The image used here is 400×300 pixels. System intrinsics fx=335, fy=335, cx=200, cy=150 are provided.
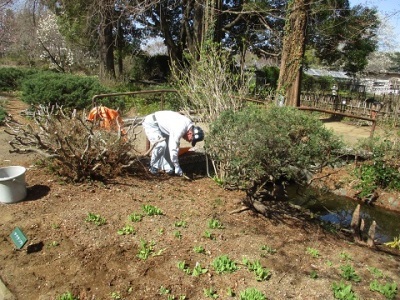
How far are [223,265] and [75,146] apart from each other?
258 cm

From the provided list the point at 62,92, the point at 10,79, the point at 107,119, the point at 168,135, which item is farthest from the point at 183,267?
the point at 10,79

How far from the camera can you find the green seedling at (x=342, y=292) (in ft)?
8.69

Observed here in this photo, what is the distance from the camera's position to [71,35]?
16.9m

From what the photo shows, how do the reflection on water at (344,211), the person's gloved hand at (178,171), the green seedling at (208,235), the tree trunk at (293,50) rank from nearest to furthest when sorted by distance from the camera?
the green seedling at (208,235)
the person's gloved hand at (178,171)
the reflection on water at (344,211)
the tree trunk at (293,50)

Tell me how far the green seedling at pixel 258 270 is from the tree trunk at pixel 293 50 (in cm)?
681

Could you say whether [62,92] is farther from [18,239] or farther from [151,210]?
[18,239]

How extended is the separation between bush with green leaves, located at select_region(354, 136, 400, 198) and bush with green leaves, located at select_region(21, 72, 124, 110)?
6.43 meters

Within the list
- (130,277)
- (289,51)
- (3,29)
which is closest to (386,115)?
(289,51)

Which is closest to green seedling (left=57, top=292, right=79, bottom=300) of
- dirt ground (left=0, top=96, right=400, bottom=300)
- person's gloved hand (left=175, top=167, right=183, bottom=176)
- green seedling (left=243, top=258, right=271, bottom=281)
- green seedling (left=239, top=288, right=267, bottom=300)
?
dirt ground (left=0, top=96, right=400, bottom=300)

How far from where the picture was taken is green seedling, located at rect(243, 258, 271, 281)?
Result: 9.36 ft

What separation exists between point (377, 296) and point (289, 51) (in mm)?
8571

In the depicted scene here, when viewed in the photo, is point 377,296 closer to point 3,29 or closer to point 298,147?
point 298,147

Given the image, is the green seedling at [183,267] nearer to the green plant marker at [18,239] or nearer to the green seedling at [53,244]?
the green seedling at [53,244]

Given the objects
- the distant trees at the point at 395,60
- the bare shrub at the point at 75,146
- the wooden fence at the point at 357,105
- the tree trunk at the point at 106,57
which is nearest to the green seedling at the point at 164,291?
the bare shrub at the point at 75,146
